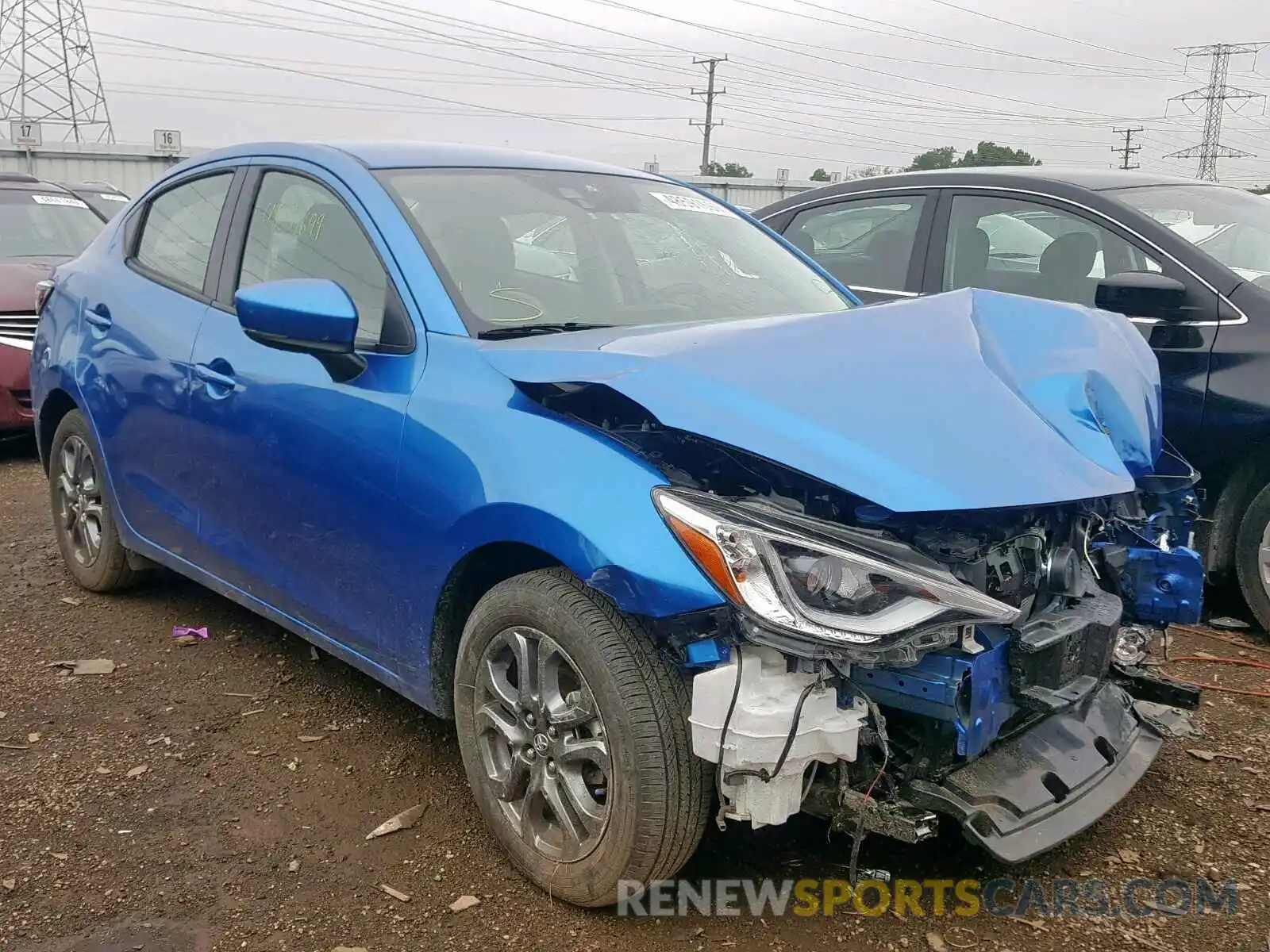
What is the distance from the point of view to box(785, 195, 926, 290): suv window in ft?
16.8

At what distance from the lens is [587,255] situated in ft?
10.9

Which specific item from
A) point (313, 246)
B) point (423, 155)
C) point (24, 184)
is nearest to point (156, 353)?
point (313, 246)

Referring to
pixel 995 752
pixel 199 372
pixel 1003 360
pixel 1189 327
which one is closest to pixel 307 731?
pixel 199 372

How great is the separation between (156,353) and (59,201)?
254 inches

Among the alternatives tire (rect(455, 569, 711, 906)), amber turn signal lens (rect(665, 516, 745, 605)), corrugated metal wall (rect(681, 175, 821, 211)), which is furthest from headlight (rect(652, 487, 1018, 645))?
corrugated metal wall (rect(681, 175, 821, 211))

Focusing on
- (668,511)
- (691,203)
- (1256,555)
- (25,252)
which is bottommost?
(1256,555)

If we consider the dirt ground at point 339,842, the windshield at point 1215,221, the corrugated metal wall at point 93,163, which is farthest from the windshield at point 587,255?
the corrugated metal wall at point 93,163

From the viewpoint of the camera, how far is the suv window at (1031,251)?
4512 millimetres

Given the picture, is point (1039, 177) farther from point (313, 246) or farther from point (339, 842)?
point (339, 842)

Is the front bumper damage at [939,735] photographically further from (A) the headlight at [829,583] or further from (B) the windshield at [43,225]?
Answer: (B) the windshield at [43,225]

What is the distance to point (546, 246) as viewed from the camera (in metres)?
3.30

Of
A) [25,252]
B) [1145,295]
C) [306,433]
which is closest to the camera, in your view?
[306,433]

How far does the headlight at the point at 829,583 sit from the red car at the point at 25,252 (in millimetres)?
5668

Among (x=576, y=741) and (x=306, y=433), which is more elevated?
(x=306, y=433)
